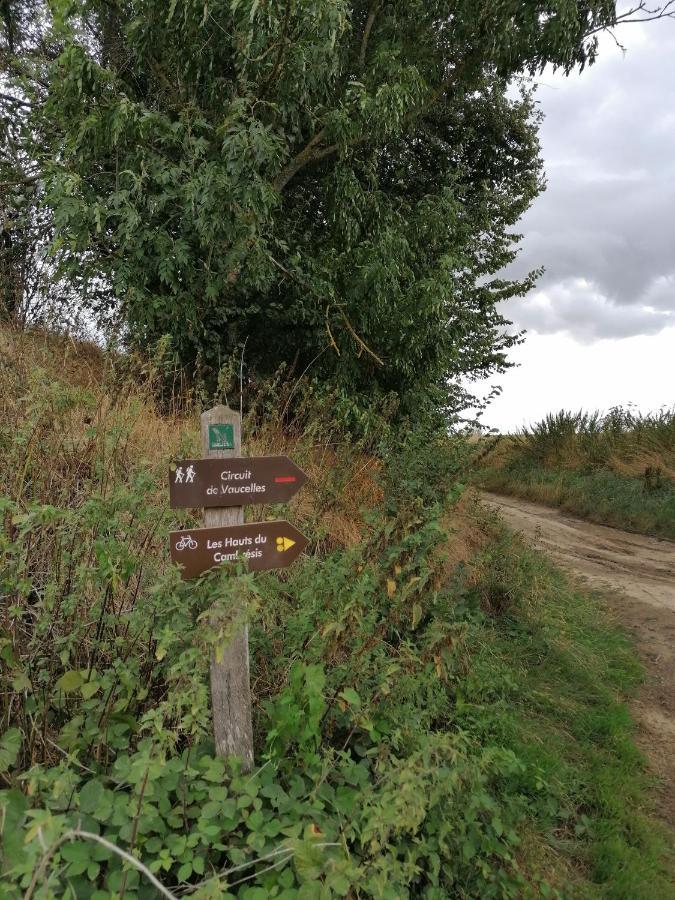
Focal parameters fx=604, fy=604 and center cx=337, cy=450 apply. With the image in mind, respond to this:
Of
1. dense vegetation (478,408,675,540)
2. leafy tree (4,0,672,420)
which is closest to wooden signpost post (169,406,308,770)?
leafy tree (4,0,672,420)

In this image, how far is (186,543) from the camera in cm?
236

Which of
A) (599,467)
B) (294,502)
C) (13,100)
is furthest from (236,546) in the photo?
(599,467)

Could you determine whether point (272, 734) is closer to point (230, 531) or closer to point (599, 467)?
point (230, 531)

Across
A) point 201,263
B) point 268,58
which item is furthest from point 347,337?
point 268,58

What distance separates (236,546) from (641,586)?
20.8ft

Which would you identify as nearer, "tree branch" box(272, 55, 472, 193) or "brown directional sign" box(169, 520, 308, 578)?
"brown directional sign" box(169, 520, 308, 578)

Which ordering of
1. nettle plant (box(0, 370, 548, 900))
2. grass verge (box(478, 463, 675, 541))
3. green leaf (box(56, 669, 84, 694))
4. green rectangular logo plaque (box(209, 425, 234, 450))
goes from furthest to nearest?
grass verge (box(478, 463, 675, 541)), green rectangular logo plaque (box(209, 425, 234, 450)), green leaf (box(56, 669, 84, 694)), nettle plant (box(0, 370, 548, 900))

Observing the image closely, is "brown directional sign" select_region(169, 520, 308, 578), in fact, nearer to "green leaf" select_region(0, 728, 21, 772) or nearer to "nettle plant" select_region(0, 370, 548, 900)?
"nettle plant" select_region(0, 370, 548, 900)

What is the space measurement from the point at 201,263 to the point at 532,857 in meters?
6.18

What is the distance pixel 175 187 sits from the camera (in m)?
6.38

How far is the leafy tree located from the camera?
597cm

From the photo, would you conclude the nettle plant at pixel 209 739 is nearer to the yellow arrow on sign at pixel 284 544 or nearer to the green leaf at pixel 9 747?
the green leaf at pixel 9 747

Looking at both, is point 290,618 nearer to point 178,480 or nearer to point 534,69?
point 178,480

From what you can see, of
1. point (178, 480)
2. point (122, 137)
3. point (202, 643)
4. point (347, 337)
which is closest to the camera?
point (202, 643)
